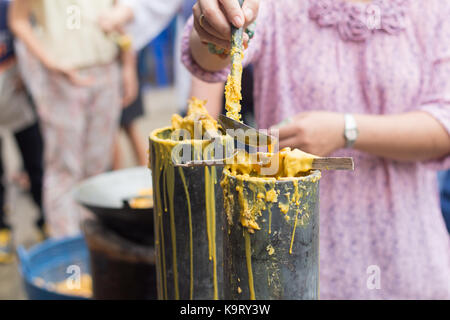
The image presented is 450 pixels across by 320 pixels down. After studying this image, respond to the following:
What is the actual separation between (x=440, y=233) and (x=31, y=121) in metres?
2.46

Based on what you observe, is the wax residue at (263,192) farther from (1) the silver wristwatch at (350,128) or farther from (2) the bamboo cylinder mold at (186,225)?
Result: (1) the silver wristwatch at (350,128)

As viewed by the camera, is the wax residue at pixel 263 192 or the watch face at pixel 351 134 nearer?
the wax residue at pixel 263 192

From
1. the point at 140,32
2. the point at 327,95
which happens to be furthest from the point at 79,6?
the point at 327,95

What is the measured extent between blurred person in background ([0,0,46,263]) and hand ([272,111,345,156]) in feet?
6.97

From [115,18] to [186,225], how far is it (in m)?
1.95

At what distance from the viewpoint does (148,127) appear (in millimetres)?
5215

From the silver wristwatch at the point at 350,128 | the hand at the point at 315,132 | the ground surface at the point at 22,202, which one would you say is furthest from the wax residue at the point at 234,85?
the ground surface at the point at 22,202

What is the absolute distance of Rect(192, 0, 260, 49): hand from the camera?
831mm

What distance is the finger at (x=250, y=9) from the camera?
0.90 meters

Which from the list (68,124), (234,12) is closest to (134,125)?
(68,124)

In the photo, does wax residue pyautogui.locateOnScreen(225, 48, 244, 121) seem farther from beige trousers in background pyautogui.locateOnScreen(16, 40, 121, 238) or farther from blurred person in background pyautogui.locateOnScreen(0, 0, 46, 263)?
blurred person in background pyautogui.locateOnScreen(0, 0, 46, 263)

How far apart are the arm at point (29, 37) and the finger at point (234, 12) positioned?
1914 millimetres

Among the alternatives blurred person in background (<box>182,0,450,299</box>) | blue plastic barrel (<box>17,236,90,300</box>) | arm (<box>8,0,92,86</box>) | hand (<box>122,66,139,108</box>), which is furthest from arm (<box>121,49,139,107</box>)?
blurred person in background (<box>182,0,450,299</box>)

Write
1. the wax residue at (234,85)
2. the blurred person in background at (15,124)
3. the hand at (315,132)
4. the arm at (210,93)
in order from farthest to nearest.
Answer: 1. the blurred person in background at (15,124)
2. the arm at (210,93)
3. the hand at (315,132)
4. the wax residue at (234,85)
